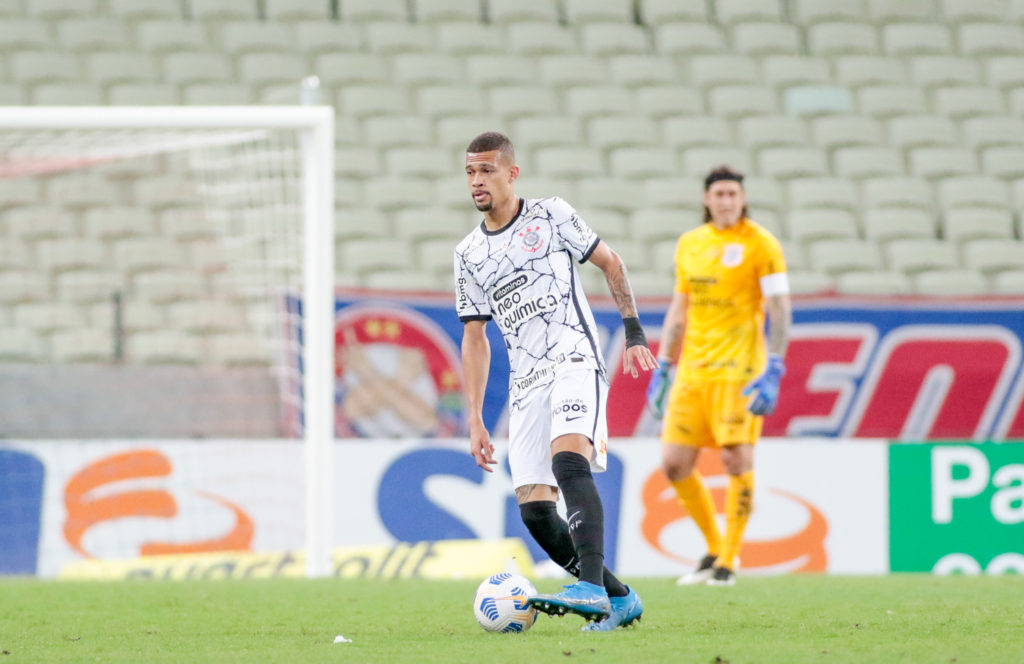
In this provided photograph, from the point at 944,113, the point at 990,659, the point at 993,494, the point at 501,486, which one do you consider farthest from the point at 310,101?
the point at 944,113

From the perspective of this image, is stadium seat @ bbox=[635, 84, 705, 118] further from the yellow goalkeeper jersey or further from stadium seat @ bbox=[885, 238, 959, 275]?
the yellow goalkeeper jersey

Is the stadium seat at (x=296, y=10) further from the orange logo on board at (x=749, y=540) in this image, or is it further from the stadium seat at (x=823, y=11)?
the orange logo on board at (x=749, y=540)

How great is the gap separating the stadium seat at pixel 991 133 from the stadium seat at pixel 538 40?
423 cm

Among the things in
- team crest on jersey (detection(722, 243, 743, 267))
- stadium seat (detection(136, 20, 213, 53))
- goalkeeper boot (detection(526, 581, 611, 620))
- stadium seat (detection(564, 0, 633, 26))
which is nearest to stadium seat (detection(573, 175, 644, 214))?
stadium seat (detection(564, 0, 633, 26))

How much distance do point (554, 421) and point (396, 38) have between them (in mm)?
10596

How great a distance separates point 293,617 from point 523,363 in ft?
5.11

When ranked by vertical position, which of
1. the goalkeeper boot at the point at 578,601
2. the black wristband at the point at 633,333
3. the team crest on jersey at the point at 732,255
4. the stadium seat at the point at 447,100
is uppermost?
the stadium seat at the point at 447,100

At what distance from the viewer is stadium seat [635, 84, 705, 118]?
604 inches

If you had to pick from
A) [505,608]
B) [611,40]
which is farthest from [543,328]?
[611,40]

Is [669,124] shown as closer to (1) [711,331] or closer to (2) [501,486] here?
(2) [501,486]

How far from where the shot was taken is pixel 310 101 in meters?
9.50

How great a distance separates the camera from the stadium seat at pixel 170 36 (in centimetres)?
1473

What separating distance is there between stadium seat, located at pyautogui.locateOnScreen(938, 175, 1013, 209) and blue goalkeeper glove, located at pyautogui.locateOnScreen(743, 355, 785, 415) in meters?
7.67

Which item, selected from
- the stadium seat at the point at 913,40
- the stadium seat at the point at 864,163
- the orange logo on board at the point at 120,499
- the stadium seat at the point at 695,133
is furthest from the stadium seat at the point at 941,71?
the orange logo on board at the point at 120,499
